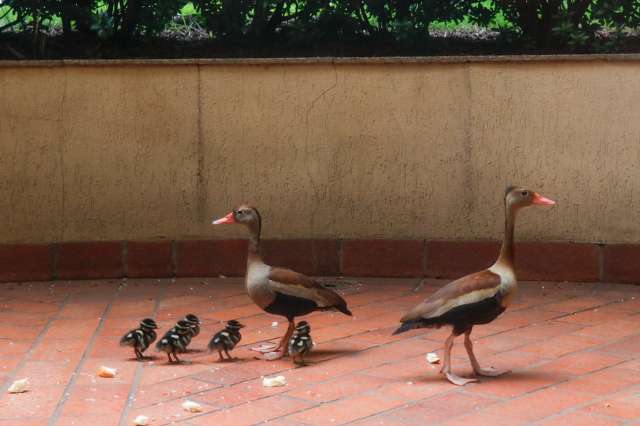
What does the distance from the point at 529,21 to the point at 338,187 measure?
88.7 inches

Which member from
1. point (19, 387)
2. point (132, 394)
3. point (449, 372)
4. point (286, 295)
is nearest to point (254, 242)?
point (286, 295)

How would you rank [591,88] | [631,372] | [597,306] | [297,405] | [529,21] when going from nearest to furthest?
[297,405], [631,372], [597,306], [591,88], [529,21]

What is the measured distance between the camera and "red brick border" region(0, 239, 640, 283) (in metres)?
8.59

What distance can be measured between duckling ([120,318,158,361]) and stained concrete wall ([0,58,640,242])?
2.34 m

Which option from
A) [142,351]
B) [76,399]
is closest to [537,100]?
[142,351]

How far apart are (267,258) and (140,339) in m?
2.49

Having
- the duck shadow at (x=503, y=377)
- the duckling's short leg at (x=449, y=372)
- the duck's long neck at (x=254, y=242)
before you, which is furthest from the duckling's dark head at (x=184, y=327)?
the duckling's short leg at (x=449, y=372)

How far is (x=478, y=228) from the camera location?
8609mm

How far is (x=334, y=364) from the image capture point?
627 centimetres

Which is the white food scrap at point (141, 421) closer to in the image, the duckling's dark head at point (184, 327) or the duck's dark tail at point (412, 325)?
the duckling's dark head at point (184, 327)

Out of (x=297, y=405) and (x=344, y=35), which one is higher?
(x=344, y=35)

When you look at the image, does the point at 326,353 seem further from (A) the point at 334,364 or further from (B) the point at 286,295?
(B) the point at 286,295

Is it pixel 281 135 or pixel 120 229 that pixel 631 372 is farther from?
pixel 120 229

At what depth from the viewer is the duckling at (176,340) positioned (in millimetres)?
6227
